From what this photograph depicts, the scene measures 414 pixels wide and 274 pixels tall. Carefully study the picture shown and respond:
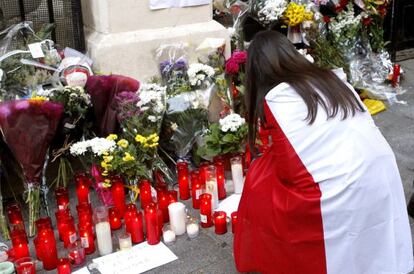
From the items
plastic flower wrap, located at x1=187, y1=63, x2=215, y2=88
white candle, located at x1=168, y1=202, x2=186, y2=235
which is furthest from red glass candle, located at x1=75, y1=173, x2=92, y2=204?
plastic flower wrap, located at x1=187, y1=63, x2=215, y2=88

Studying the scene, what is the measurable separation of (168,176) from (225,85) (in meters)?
0.93

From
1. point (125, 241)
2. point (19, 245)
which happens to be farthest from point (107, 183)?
point (19, 245)

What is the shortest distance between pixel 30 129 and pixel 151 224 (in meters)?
1.00

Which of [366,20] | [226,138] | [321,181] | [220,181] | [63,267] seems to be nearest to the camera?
[321,181]

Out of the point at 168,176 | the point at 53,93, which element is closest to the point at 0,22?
the point at 53,93

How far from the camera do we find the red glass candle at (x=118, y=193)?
386 centimetres

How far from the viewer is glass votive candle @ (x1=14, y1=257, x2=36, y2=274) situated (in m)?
3.17

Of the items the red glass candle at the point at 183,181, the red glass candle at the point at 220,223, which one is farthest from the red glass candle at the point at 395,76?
the red glass candle at the point at 220,223

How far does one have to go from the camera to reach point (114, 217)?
12.4 ft

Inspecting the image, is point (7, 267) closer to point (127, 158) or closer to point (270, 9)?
point (127, 158)

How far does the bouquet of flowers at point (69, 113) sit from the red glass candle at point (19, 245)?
2.31 feet

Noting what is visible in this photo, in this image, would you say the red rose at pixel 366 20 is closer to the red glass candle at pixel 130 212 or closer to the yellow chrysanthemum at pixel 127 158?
the yellow chrysanthemum at pixel 127 158

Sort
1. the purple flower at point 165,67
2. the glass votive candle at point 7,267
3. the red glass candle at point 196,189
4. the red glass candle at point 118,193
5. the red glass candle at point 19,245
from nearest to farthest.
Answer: the glass votive candle at point 7,267 → the red glass candle at point 19,245 → the red glass candle at point 118,193 → the red glass candle at point 196,189 → the purple flower at point 165,67

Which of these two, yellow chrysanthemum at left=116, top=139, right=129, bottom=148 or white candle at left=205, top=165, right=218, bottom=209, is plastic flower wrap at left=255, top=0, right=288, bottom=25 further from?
yellow chrysanthemum at left=116, top=139, right=129, bottom=148
